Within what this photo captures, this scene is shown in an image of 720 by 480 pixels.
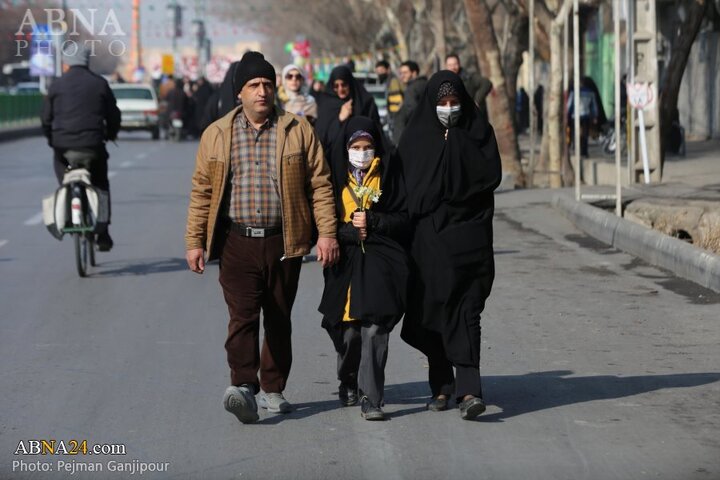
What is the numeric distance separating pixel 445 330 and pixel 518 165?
57.2 ft

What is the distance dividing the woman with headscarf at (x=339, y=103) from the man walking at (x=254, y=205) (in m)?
4.84

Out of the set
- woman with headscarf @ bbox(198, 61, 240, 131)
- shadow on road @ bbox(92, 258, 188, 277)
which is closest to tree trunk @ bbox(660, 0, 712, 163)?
A: shadow on road @ bbox(92, 258, 188, 277)

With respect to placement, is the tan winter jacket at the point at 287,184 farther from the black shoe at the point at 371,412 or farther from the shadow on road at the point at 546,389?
the shadow on road at the point at 546,389

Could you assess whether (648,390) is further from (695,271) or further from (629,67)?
(629,67)

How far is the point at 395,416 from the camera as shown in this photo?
7379 mm

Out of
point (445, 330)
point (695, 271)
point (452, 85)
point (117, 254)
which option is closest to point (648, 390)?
point (445, 330)

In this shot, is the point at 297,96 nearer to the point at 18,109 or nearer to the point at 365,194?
the point at 365,194

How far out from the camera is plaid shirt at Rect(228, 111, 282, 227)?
23.5 feet

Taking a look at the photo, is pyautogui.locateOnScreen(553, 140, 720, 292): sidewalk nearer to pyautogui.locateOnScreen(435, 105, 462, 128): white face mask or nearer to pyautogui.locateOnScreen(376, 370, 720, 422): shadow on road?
pyautogui.locateOnScreen(376, 370, 720, 422): shadow on road

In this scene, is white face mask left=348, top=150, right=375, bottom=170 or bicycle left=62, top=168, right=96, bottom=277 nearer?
white face mask left=348, top=150, right=375, bottom=170

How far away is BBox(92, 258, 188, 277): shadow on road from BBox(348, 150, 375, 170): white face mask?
6.42 meters

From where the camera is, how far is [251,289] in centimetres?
724

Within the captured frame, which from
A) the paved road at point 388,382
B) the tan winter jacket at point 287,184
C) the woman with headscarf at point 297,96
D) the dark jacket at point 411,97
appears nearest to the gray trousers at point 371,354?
the paved road at point 388,382

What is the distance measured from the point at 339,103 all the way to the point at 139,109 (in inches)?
1303
